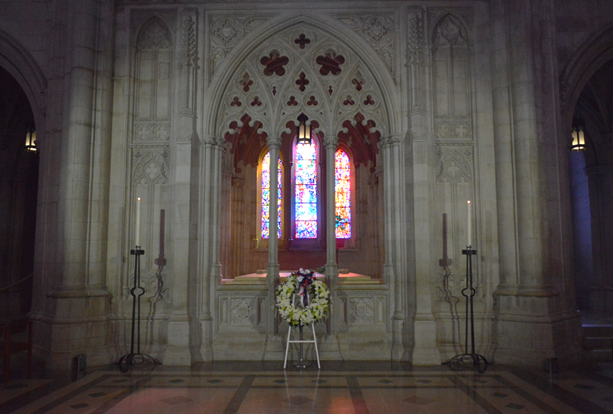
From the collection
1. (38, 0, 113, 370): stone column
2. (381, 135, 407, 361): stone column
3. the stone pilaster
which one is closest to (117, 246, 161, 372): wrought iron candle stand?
(38, 0, 113, 370): stone column

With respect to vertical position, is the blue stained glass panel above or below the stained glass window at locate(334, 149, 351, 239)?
below

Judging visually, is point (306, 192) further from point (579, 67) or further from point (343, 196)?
point (579, 67)

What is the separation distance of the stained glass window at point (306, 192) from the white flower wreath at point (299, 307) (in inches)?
240

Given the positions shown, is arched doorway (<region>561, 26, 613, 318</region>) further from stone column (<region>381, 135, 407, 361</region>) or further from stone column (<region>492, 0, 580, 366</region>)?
stone column (<region>381, 135, 407, 361</region>)

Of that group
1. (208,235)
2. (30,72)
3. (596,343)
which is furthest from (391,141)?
(30,72)

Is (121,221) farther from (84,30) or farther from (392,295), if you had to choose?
→ (392,295)

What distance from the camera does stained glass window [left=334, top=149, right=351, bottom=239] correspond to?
13859mm

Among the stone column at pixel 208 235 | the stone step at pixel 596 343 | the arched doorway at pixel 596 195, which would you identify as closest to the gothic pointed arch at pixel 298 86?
the stone column at pixel 208 235

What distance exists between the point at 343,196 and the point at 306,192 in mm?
1097

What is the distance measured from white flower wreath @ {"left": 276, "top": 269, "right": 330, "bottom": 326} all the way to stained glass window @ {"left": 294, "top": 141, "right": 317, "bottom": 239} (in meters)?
6.09

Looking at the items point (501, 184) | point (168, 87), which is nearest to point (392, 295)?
point (501, 184)

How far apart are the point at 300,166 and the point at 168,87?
6101mm

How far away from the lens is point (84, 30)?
782 centimetres

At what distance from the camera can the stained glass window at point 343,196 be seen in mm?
13859
